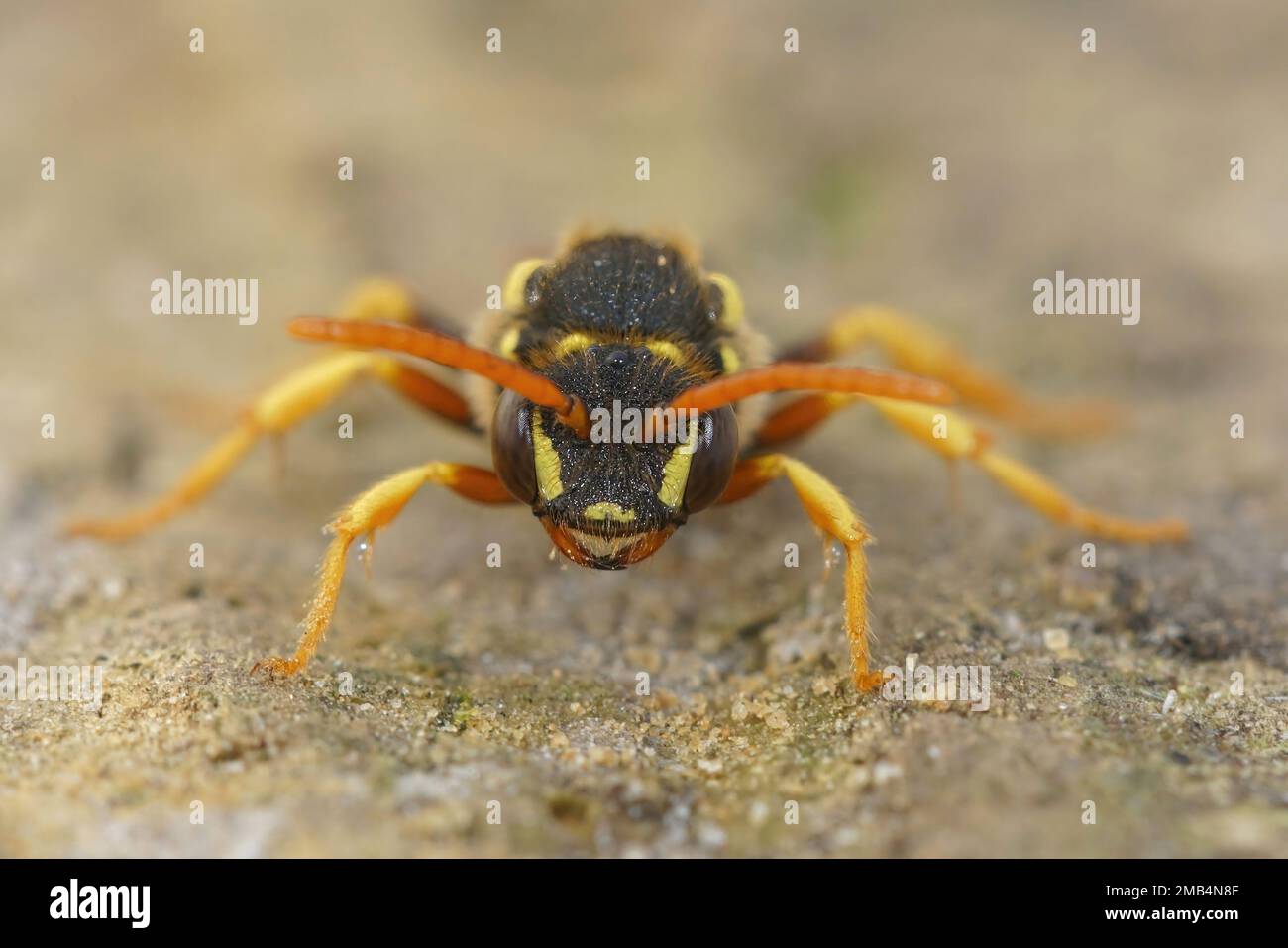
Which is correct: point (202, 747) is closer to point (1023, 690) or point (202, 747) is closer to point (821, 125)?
point (1023, 690)

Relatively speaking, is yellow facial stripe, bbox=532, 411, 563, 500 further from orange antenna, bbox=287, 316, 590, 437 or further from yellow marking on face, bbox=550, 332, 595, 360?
yellow marking on face, bbox=550, 332, 595, 360

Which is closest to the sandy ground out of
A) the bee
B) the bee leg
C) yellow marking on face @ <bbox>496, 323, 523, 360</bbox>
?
the bee leg

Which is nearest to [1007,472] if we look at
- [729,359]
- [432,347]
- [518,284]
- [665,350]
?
[729,359]

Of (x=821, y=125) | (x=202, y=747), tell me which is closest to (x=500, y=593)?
(x=202, y=747)

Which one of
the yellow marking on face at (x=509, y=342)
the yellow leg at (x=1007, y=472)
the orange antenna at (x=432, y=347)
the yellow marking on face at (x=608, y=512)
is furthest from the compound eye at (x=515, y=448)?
the yellow leg at (x=1007, y=472)

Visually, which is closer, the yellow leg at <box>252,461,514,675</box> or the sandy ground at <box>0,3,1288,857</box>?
the sandy ground at <box>0,3,1288,857</box>

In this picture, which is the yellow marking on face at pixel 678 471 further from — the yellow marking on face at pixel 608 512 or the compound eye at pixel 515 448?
the compound eye at pixel 515 448
